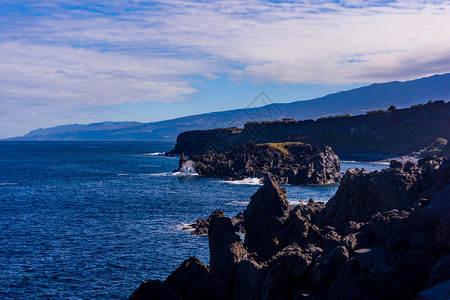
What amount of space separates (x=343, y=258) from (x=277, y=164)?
97302 mm

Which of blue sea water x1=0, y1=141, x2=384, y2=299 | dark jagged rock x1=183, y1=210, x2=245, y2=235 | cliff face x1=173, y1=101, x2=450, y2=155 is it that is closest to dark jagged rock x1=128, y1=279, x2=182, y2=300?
blue sea water x1=0, y1=141, x2=384, y2=299

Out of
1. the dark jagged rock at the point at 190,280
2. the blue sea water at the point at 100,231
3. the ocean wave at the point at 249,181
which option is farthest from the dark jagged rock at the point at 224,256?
the ocean wave at the point at 249,181

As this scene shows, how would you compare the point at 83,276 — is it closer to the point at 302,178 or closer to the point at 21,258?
the point at 21,258

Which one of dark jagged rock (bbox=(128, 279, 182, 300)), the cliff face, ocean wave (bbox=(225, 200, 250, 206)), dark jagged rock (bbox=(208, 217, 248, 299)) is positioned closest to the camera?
dark jagged rock (bbox=(128, 279, 182, 300))

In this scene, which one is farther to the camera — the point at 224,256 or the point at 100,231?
the point at 100,231

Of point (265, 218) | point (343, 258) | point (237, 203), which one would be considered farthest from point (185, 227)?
point (343, 258)

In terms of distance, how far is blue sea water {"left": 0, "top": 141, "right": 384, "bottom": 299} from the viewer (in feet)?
→ 113

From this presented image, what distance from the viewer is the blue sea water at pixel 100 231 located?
113 ft

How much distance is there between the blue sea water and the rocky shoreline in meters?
9.00

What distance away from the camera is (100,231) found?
2040 inches

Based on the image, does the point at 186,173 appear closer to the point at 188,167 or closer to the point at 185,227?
the point at 188,167

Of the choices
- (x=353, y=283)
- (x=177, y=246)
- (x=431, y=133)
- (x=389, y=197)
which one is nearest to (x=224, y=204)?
(x=177, y=246)

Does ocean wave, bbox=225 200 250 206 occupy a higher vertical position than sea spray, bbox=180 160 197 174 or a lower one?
lower

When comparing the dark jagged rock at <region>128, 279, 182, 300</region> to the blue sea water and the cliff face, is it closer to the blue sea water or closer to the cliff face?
the blue sea water
